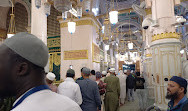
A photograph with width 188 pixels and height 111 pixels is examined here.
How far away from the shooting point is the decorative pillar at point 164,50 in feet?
12.3

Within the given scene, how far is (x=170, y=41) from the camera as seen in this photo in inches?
149

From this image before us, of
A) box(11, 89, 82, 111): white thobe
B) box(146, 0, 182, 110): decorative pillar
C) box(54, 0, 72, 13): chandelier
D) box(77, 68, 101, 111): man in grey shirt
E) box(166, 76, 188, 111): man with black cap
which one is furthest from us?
box(146, 0, 182, 110): decorative pillar

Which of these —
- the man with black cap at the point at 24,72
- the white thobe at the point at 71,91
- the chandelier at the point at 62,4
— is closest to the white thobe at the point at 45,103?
the man with black cap at the point at 24,72

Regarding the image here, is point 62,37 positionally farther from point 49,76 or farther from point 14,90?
point 14,90

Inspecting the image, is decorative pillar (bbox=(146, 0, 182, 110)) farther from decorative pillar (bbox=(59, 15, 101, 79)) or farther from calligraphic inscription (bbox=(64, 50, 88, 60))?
calligraphic inscription (bbox=(64, 50, 88, 60))

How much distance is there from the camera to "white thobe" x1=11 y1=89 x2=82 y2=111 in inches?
20.5

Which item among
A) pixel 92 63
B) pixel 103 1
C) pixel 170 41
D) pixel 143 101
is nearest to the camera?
pixel 170 41

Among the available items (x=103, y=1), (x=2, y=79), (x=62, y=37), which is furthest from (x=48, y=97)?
(x=103, y=1)

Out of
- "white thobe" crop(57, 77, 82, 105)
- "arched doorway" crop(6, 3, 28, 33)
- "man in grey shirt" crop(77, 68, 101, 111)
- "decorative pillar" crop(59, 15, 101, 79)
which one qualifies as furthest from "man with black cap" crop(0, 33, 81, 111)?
"arched doorway" crop(6, 3, 28, 33)

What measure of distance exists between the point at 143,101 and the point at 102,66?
26.5ft

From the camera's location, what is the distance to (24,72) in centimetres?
61

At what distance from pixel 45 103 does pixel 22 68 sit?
0.18 m

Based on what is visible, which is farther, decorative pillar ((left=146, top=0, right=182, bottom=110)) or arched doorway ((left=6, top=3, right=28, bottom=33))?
arched doorway ((left=6, top=3, right=28, bottom=33))

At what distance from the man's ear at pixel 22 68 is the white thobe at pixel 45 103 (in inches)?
4.2
